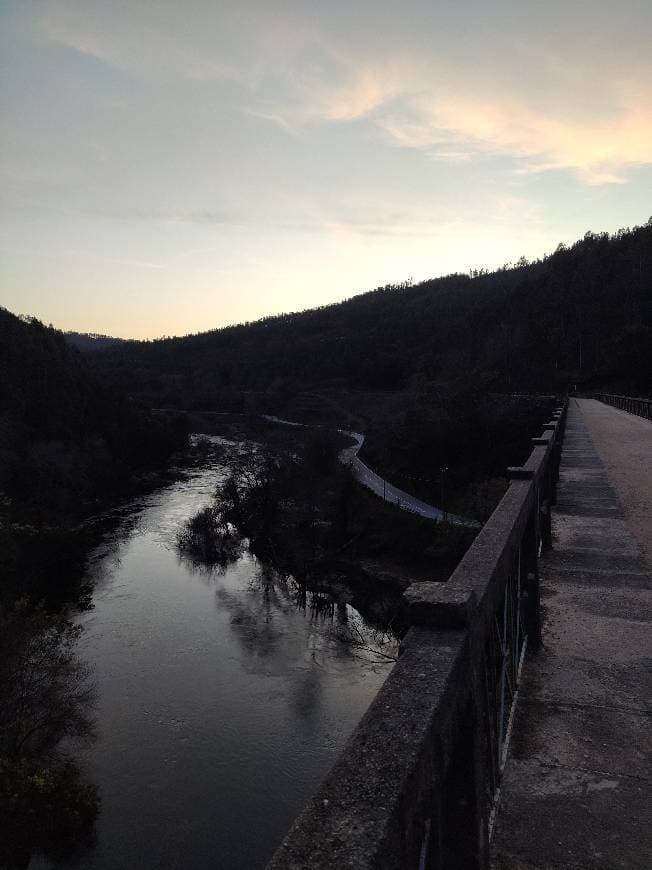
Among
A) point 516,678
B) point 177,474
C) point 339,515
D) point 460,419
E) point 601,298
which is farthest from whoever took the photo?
point 601,298

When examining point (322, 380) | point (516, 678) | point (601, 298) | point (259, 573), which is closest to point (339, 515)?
point (259, 573)

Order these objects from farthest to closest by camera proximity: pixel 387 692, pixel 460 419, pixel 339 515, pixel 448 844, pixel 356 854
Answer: pixel 460 419 < pixel 339 515 < pixel 448 844 < pixel 387 692 < pixel 356 854

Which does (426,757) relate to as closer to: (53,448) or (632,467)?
(632,467)

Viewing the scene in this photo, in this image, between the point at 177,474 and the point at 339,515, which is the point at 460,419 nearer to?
the point at 339,515

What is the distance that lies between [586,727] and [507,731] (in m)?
0.42

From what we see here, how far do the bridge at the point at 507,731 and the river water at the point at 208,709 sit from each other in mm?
16150

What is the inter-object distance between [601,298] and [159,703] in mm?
96741

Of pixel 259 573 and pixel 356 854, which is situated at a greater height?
pixel 356 854

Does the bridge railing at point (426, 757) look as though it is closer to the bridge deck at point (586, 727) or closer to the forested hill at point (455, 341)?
the bridge deck at point (586, 727)

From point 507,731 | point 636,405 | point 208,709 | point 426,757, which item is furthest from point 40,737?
point 636,405

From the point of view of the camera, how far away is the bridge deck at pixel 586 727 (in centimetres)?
244

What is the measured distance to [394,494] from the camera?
55.3 m

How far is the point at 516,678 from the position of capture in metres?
3.68

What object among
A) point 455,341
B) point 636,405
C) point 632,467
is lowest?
point 632,467
